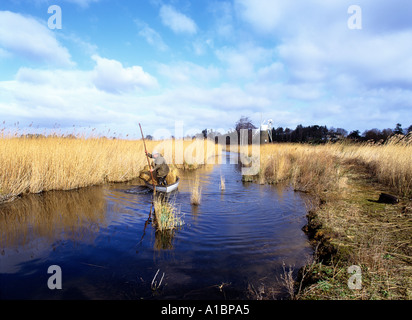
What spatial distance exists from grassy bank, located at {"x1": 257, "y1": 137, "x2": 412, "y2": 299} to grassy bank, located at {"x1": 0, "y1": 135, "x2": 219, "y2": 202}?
29.2 feet

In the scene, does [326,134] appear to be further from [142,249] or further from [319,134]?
[142,249]

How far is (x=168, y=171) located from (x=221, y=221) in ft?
16.4

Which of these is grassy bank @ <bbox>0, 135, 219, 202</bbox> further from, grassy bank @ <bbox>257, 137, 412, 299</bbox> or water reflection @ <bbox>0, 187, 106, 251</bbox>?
grassy bank @ <bbox>257, 137, 412, 299</bbox>

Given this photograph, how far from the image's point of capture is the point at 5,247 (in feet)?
19.0

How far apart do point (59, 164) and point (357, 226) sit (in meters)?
11.8

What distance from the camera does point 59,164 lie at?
10.9 m

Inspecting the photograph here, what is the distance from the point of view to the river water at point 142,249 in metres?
4.33

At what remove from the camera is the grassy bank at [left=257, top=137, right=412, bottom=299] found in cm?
368

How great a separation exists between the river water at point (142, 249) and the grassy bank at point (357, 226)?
23.6 inches
